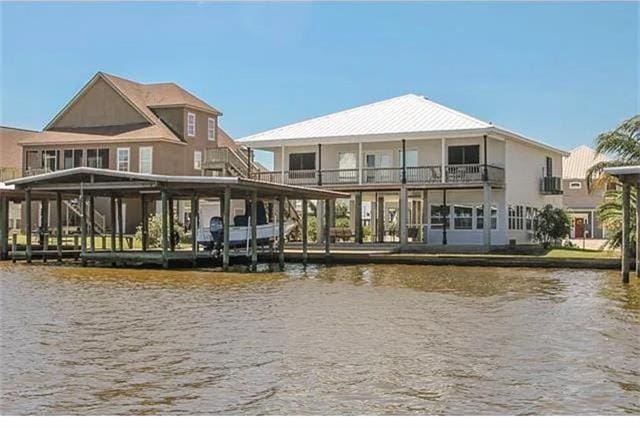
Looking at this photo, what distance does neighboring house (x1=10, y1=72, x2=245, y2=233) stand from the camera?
137 feet

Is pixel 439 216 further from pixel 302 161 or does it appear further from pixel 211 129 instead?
pixel 211 129

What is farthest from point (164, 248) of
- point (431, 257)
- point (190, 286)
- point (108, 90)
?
point (108, 90)

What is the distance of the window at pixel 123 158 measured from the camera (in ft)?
137

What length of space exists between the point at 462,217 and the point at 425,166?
2.71 metres

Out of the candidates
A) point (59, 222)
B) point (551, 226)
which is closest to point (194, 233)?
point (59, 222)

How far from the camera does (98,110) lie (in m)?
43.7

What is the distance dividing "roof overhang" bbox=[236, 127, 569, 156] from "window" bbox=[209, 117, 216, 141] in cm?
862

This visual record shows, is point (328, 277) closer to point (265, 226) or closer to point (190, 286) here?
point (190, 286)

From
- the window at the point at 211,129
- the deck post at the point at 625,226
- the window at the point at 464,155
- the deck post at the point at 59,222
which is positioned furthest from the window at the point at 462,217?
the window at the point at 211,129

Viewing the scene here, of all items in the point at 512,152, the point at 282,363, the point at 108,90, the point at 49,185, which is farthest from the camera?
the point at 108,90

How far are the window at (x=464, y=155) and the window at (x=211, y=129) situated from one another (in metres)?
16.4

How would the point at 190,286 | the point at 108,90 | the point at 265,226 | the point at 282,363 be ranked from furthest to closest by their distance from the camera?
the point at 108,90
the point at 265,226
the point at 190,286
the point at 282,363

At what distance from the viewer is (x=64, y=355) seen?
34.0 feet

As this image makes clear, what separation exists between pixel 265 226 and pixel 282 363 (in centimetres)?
2017
